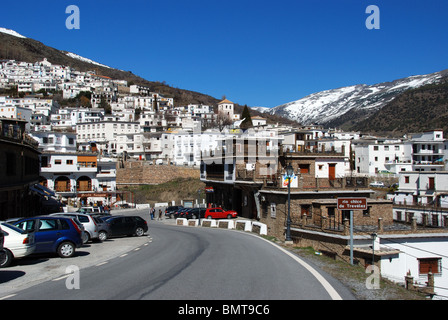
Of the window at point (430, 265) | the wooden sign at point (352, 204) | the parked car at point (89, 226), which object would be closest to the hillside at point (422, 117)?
the window at point (430, 265)

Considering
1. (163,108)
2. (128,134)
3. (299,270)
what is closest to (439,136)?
(128,134)

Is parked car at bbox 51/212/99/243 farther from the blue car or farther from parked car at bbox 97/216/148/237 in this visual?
the blue car

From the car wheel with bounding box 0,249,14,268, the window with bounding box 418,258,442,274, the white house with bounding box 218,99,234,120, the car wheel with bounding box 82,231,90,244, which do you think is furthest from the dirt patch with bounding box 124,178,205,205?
the white house with bounding box 218,99,234,120

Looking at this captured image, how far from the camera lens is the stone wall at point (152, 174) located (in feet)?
281

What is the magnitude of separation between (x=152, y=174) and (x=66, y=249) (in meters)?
71.2

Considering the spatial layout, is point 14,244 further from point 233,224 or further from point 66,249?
point 233,224

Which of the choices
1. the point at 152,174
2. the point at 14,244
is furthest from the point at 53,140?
the point at 14,244

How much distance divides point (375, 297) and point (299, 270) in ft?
9.96

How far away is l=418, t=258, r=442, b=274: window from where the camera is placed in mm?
25419

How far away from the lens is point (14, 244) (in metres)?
13.0

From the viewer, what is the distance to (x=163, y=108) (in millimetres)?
175250

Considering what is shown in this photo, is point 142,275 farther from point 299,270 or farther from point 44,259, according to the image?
point 44,259

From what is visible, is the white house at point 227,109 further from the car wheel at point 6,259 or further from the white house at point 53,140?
the car wheel at point 6,259

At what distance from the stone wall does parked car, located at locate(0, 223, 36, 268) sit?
71938 mm
